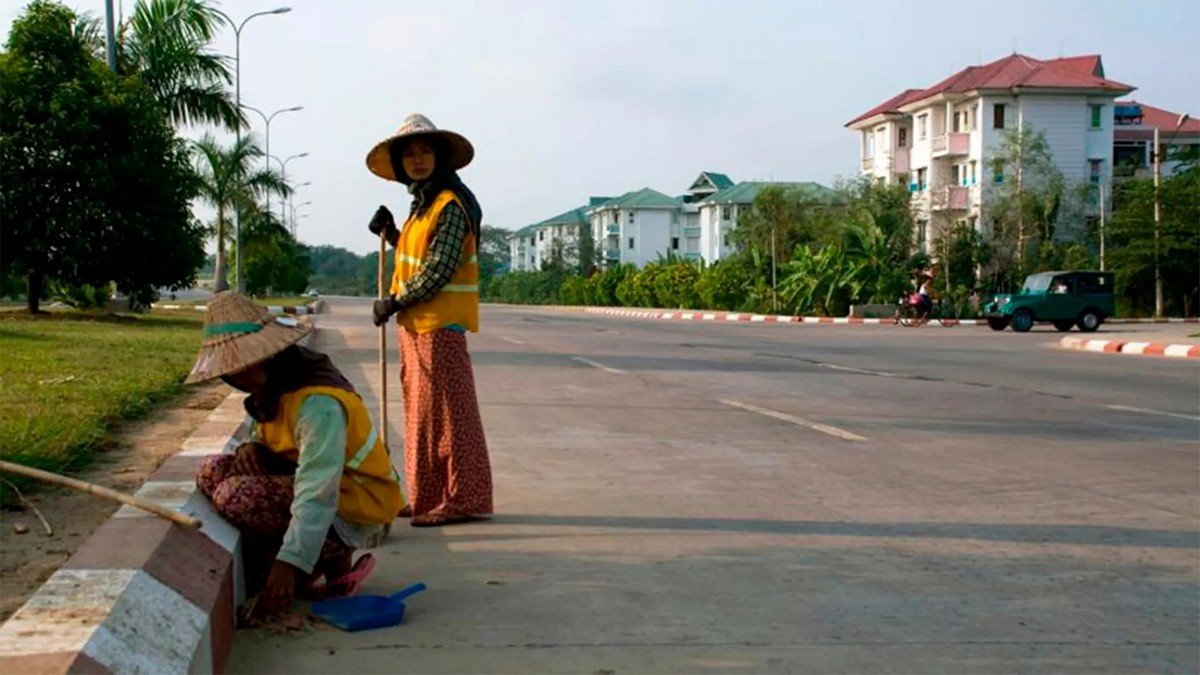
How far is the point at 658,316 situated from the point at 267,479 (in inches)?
1695

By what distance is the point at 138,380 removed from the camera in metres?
9.42

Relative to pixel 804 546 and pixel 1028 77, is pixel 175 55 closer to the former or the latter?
pixel 804 546

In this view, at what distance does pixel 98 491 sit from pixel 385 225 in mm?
2662

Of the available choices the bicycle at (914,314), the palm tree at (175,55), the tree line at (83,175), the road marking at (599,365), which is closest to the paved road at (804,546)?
the road marking at (599,365)

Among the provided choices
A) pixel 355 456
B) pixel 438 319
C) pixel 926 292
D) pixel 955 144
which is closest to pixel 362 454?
pixel 355 456

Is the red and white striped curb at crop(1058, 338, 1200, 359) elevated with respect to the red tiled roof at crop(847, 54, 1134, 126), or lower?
lower

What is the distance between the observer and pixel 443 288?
5594 mm

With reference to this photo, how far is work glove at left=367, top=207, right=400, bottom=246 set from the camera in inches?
237

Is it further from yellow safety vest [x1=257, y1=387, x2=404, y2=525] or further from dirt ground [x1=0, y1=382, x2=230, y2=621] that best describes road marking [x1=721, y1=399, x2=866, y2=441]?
yellow safety vest [x1=257, y1=387, x2=404, y2=525]

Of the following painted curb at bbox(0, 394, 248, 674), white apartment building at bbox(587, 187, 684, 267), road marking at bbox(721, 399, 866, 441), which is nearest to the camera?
painted curb at bbox(0, 394, 248, 674)

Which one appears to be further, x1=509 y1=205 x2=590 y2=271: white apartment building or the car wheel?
x1=509 y1=205 x2=590 y2=271: white apartment building

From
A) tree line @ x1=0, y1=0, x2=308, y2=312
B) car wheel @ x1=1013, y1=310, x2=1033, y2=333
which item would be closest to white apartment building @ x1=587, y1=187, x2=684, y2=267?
car wheel @ x1=1013, y1=310, x2=1033, y2=333

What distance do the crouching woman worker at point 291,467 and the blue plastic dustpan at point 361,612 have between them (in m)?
0.12

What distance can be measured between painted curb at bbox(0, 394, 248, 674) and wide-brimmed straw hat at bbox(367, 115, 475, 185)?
6.01 ft
